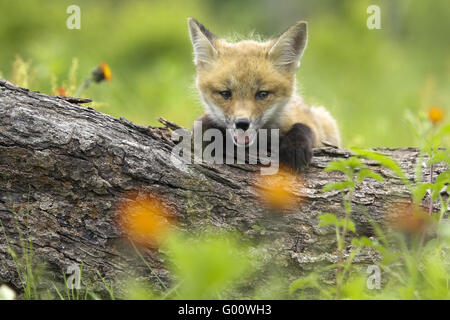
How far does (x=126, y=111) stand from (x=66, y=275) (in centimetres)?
399

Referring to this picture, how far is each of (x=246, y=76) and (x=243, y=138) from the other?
0.53 metres

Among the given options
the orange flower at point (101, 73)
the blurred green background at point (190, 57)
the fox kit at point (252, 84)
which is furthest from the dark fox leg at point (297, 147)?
the blurred green background at point (190, 57)

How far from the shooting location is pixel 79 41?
11836 mm

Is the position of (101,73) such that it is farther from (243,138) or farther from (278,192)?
(278,192)

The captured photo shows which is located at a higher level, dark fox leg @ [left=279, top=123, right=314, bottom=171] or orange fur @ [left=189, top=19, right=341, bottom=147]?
orange fur @ [left=189, top=19, right=341, bottom=147]

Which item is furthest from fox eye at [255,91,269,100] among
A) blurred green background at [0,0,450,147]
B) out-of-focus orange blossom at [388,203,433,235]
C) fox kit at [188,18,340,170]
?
blurred green background at [0,0,450,147]

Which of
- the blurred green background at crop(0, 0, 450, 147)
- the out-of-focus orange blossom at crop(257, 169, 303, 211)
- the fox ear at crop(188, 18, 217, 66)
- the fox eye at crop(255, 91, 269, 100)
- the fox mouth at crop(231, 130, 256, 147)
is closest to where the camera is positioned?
the out-of-focus orange blossom at crop(257, 169, 303, 211)

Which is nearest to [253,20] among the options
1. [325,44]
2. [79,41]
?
[325,44]

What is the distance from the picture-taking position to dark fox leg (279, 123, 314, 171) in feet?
12.3

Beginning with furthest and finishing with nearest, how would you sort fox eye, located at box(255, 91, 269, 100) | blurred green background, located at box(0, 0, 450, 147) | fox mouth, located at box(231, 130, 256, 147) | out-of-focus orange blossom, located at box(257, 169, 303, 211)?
1. blurred green background, located at box(0, 0, 450, 147)
2. fox eye, located at box(255, 91, 269, 100)
3. fox mouth, located at box(231, 130, 256, 147)
4. out-of-focus orange blossom, located at box(257, 169, 303, 211)

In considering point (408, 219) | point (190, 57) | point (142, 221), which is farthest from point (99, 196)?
point (190, 57)

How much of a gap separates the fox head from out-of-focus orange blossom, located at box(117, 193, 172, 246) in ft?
3.45

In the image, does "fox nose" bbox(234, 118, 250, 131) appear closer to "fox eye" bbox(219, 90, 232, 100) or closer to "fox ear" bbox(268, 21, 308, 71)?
"fox eye" bbox(219, 90, 232, 100)

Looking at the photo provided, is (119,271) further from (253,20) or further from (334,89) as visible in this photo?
(253,20)
